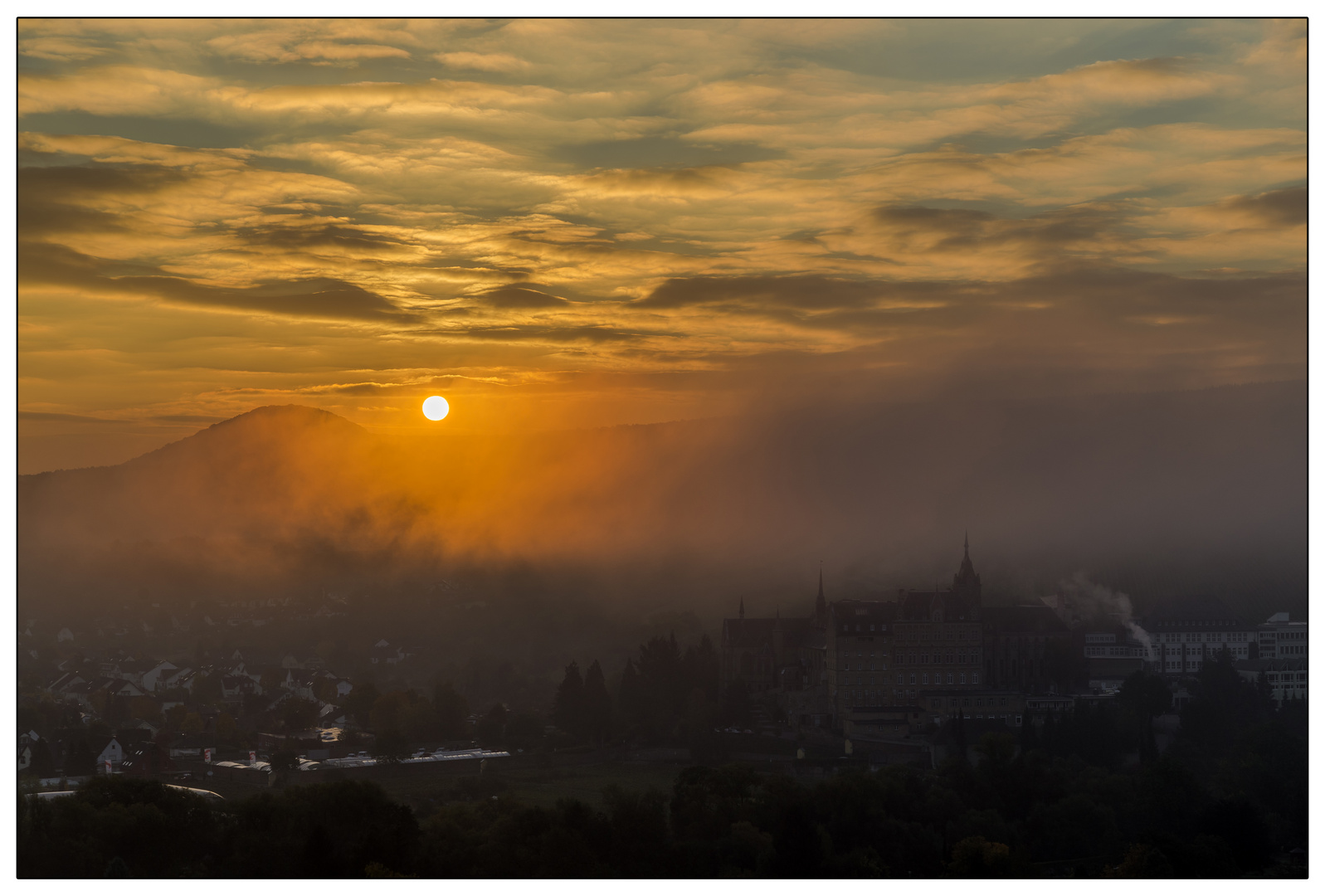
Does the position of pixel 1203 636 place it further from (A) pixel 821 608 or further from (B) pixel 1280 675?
(A) pixel 821 608

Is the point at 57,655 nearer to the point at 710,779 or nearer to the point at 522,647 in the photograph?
the point at 522,647

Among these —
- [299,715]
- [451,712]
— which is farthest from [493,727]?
[299,715]

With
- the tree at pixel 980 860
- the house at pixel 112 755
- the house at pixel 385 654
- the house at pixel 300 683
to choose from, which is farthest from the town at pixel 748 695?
the tree at pixel 980 860

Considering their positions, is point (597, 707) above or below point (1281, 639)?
below

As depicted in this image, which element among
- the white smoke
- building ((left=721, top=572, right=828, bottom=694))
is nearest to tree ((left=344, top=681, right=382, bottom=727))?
building ((left=721, top=572, right=828, bottom=694))
